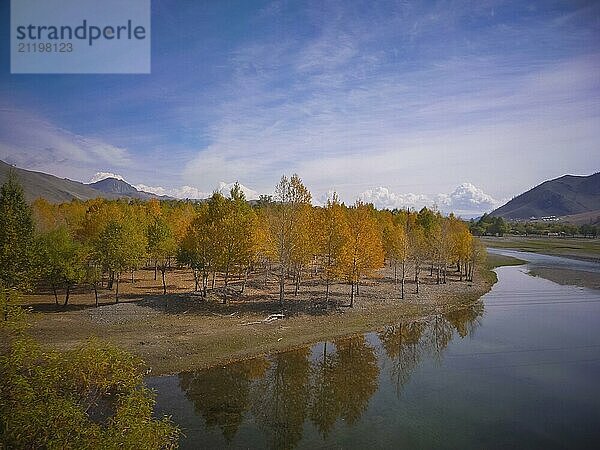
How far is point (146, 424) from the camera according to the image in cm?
1082

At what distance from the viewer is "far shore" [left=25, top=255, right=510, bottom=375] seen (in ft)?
93.4

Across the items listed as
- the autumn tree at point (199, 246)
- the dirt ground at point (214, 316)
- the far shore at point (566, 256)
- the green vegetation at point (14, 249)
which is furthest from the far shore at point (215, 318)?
the far shore at point (566, 256)

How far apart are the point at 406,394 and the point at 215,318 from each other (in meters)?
19.1

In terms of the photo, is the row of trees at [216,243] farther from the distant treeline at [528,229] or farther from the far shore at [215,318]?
the distant treeline at [528,229]

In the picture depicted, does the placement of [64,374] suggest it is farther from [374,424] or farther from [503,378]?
[503,378]

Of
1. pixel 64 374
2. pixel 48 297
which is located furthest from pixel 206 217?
pixel 64 374

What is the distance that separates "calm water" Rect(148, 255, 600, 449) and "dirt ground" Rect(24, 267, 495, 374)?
2629 millimetres

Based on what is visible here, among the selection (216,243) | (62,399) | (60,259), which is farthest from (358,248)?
(62,399)

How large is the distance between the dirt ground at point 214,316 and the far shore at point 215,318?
0.07 meters

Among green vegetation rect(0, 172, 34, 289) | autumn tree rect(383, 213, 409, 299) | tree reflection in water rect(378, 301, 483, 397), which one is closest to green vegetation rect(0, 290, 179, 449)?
tree reflection in water rect(378, 301, 483, 397)

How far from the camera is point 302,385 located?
2400 centimetres

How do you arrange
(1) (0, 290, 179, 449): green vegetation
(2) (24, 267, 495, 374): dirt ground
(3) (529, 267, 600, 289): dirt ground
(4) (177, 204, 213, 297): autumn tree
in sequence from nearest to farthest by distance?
(1) (0, 290, 179, 449): green vegetation
(2) (24, 267, 495, 374): dirt ground
(4) (177, 204, 213, 297): autumn tree
(3) (529, 267, 600, 289): dirt ground

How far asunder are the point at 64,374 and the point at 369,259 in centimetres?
3399

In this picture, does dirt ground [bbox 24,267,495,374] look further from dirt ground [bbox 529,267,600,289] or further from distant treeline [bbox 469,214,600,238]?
distant treeline [bbox 469,214,600,238]
